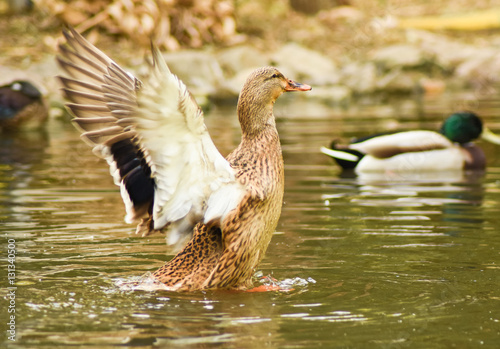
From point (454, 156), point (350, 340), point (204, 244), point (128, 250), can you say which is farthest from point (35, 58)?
point (350, 340)

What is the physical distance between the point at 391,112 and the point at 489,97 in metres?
3.88

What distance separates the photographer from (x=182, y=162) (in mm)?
4645

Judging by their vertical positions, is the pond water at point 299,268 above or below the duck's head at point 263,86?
below

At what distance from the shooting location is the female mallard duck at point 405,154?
10500mm

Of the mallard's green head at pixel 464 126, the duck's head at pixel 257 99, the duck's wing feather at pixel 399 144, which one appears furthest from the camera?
the mallard's green head at pixel 464 126

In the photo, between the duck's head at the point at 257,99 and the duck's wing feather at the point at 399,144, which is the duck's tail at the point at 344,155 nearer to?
the duck's wing feather at the point at 399,144

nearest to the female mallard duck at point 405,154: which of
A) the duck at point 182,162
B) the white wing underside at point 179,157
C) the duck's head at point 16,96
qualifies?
the duck at point 182,162

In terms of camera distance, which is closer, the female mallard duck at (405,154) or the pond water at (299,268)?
the pond water at (299,268)

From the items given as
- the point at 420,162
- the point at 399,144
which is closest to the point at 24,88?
the point at 399,144

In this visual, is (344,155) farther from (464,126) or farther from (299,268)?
(299,268)

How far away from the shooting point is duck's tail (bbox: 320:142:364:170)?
10.5 meters

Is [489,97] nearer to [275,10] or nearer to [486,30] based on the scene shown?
[486,30]

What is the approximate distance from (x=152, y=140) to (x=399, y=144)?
634cm

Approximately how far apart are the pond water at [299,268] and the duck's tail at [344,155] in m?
0.24
